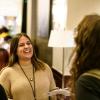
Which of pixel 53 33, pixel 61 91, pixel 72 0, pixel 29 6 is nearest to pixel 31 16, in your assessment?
pixel 29 6

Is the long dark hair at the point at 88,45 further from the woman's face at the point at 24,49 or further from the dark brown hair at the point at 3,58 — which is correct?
the dark brown hair at the point at 3,58

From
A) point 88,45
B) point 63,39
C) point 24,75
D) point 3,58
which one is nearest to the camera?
point 88,45

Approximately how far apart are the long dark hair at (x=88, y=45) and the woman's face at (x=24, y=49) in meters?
1.53

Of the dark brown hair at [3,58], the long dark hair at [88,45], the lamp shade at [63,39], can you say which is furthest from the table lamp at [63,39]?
the long dark hair at [88,45]

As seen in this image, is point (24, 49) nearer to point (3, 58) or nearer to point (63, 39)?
point (63, 39)

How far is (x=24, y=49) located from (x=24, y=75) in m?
0.28

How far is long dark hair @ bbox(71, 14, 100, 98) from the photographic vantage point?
3.88 ft

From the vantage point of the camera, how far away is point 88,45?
1.19 m

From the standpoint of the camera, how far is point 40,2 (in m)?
5.66

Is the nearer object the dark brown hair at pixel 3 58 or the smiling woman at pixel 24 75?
the smiling woman at pixel 24 75

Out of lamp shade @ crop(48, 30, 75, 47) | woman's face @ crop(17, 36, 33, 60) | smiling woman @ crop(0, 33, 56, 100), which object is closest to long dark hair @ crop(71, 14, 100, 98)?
smiling woman @ crop(0, 33, 56, 100)

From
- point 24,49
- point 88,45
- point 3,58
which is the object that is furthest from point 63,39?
point 88,45

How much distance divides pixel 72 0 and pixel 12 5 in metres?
2.94

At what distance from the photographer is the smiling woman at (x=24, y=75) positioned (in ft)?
8.57
